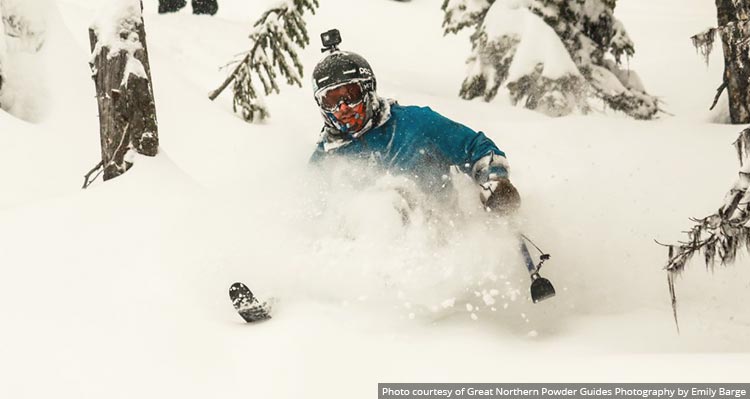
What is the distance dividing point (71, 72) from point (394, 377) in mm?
7409

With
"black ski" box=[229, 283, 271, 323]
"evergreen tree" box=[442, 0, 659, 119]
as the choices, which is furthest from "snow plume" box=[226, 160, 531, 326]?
"evergreen tree" box=[442, 0, 659, 119]

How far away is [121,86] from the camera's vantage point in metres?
5.67

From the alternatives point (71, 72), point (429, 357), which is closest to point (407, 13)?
point (71, 72)

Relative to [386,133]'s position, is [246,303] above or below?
→ below

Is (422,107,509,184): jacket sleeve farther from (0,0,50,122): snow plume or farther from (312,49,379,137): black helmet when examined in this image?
(0,0,50,122): snow plume

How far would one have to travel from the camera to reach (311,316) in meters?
4.00

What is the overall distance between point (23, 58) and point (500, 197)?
7.05 m

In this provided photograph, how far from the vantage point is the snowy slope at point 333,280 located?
3.33 metres

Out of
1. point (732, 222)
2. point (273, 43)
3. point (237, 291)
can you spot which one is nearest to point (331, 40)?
point (237, 291)

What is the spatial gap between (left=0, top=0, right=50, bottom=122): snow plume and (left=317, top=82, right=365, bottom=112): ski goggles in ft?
15.4

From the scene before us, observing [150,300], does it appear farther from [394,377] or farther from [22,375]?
[394,377]

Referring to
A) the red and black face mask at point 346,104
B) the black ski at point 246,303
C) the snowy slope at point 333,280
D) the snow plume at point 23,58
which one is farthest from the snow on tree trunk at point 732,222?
the snow plume at point 23,58

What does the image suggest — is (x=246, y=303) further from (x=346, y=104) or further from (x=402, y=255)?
(x=346, y=104)

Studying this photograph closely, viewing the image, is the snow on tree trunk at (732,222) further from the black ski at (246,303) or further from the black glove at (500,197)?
the black ski at (246,303)
